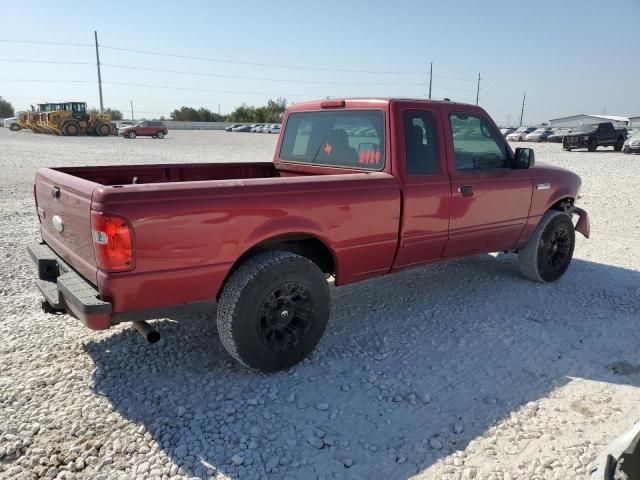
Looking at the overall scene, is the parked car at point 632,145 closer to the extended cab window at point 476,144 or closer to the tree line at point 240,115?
the extended cab window at point 476,144

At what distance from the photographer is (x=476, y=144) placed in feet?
15.5

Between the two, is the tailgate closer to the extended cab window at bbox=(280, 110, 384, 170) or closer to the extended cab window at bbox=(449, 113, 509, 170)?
the extended cab window at bbox=(280, 110, 384, 170)

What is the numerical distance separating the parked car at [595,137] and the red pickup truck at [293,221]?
26.7 meters

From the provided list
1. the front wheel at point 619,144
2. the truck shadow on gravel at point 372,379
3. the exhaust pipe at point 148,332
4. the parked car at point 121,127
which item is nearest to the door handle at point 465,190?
the truck shadow on gravel at point 372,379

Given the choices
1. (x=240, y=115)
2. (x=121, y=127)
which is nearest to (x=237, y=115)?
(x=240, y=115)

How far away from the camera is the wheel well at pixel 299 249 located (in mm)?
3402

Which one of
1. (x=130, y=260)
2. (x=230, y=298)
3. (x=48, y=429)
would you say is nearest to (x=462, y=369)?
(x=230, y=298)

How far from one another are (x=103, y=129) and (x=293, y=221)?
41.7 meters

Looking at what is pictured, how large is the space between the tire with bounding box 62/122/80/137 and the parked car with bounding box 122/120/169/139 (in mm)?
3388

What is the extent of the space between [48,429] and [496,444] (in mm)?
2565

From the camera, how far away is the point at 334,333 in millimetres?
4184

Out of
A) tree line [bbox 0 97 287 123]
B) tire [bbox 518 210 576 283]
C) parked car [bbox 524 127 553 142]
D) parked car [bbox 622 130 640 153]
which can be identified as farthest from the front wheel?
tree line [bbox 0 97 287 123]

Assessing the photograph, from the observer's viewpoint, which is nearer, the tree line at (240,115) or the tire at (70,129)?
the tire at (70,129)

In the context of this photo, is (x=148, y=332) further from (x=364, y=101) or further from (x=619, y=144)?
(x=619, y=144)
